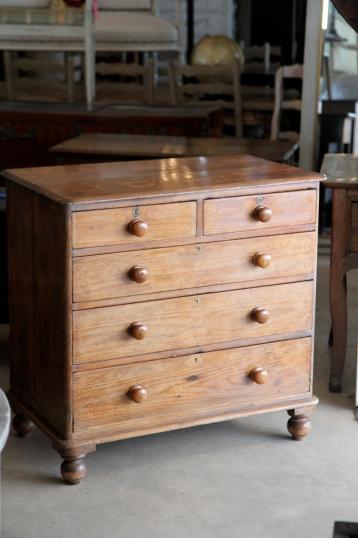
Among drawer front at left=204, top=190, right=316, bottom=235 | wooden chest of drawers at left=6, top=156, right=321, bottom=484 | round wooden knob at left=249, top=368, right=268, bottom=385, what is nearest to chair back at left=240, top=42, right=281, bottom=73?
wooden chest of drawers at left=6, top=156, right=321, bottom=484

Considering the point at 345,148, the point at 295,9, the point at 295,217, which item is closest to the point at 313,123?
the point at 345,148

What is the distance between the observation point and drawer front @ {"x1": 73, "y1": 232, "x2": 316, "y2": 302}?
9.67 feet

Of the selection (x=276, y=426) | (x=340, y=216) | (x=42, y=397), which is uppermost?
(x=340, y=216)

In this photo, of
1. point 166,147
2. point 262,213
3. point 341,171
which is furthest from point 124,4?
point 262,213

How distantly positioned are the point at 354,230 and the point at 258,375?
0.64m

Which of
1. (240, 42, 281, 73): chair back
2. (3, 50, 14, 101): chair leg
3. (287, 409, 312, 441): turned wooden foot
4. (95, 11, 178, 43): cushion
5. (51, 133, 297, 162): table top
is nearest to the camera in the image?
(287, 409, 312, 441): turned wooden foot

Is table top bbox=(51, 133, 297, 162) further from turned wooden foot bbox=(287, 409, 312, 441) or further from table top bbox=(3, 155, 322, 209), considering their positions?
turned wooden foot bbox=(287, 409, 312, 441)

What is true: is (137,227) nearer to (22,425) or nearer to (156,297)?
(156,297)

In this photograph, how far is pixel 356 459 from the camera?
10.7 ft

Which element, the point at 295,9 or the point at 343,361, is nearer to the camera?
the point at 343,361

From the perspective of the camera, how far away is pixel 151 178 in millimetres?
3143

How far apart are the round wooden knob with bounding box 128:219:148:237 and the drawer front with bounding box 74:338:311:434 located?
404 millimetres

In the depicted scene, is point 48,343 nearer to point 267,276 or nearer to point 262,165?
point 267,276

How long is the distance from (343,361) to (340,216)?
56cm
